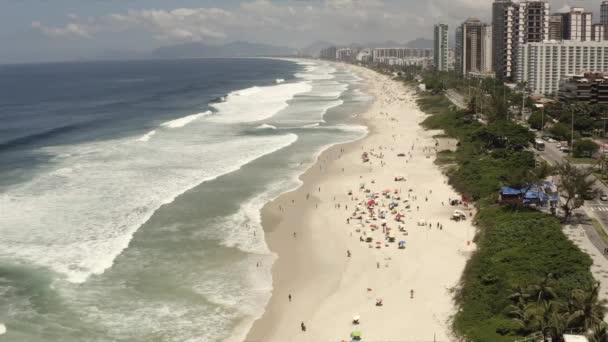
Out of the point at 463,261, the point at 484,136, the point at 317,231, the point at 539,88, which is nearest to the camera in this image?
the point at 463,261

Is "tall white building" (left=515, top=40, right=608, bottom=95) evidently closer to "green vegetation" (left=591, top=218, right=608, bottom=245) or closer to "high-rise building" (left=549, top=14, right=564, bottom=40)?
"high-rise building" (left=549, top=14, right=564, bottom=40)

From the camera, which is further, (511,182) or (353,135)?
(353,135)

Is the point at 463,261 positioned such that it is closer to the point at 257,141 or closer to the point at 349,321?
the point at 349,321

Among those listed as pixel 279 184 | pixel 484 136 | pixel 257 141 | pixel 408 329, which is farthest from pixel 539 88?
pixel 408 329

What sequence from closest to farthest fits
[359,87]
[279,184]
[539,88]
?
[279,184], [539,88], [359,87]

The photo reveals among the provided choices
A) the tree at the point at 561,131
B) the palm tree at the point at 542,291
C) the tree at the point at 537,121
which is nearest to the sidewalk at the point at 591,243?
the palm tree at the point at 542,291

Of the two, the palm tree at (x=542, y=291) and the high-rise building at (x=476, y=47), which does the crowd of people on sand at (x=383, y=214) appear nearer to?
the palm tree at (x=542, y=291)
